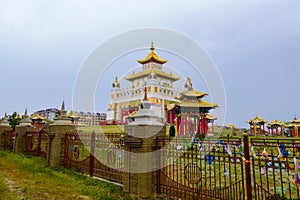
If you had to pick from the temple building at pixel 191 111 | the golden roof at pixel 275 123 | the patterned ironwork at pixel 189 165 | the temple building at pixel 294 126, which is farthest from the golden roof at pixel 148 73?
the patterned ironwork at pixel 189 165

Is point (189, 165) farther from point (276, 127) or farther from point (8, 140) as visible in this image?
point (276, 127)

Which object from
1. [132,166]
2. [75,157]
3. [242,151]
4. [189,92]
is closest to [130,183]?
[132,166]

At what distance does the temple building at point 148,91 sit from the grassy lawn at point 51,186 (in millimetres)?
24953

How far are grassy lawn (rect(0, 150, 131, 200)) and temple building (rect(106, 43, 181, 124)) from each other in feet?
81.9

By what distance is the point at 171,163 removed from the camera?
17.5 ft

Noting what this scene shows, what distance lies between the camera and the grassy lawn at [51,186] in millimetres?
5102

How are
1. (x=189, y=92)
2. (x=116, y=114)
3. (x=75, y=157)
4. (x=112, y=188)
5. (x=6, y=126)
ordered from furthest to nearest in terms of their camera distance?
(x=116, y=114)
(x=189, y=92)
(x=6, y=126)
(x=75, y=157)
(x=112, y=188)

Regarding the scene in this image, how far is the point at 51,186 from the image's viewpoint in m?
5.82

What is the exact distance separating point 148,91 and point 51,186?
93.3ft

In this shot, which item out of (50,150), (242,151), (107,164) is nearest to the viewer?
(242,151)

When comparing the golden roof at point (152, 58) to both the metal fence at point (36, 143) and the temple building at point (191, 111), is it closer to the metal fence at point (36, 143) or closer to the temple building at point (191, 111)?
the temple building at point (191, 111)

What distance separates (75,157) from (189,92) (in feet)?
56.3

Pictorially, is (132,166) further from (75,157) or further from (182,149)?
(75,157)

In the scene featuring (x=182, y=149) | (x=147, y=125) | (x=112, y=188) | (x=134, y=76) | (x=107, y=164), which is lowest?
(x=112, y=188)
